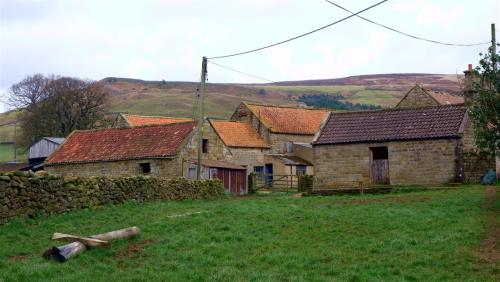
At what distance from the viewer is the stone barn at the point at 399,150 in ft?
118

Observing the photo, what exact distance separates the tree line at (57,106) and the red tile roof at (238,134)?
23155mm

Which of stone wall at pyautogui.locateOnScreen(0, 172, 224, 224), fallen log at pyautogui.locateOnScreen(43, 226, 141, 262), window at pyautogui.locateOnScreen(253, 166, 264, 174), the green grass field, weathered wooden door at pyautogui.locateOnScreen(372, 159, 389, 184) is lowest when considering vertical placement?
fallen log at pyautogui.locateOnScreen(43, 226, 141, 262)

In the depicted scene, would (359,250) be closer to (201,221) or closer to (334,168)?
(201,221)

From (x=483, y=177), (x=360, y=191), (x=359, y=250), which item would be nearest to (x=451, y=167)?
(x=483, y=177)

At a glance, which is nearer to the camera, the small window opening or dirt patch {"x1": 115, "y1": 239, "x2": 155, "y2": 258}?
dirt patch {"x1": 115, "y1": 239, "x2": 155, "y2": 258}

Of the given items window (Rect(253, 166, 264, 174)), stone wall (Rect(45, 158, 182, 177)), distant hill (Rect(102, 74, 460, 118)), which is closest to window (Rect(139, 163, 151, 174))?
stone wall (Rect(45, 158, 182, 177))

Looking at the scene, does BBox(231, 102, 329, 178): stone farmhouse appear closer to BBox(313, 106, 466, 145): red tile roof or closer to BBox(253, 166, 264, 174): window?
BBox(253, 166, 264, 174): window

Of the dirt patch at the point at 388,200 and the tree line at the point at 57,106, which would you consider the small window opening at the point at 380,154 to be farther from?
the tree line at the point at 57,106

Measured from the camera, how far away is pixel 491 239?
16.7 metres

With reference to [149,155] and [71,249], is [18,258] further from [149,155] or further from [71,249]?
[149,155]

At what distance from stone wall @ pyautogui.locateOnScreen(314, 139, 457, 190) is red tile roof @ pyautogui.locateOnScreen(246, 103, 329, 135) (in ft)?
63.8

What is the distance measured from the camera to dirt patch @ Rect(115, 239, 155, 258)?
636 inches

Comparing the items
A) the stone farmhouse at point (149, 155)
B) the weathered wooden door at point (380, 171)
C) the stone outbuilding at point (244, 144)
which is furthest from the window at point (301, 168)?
the weathered wooden door at point (380, 171)

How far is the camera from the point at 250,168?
181 ft
